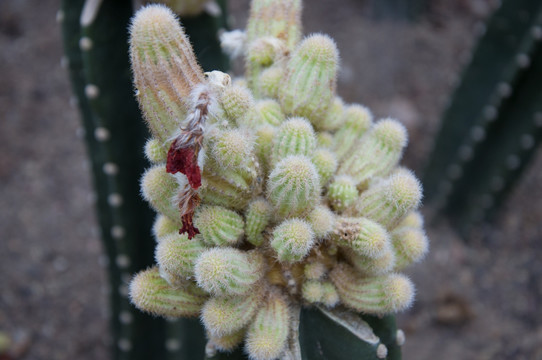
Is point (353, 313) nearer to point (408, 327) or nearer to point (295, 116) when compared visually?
point (295, 116)

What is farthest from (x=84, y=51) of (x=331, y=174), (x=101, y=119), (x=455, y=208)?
(x=455, y=208)

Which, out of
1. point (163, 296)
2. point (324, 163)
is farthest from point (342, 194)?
point (163, 296)

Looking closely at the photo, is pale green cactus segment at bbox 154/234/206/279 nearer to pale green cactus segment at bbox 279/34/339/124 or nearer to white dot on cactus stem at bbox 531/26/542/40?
pale green cactus segment at bbox 279/34/339/124

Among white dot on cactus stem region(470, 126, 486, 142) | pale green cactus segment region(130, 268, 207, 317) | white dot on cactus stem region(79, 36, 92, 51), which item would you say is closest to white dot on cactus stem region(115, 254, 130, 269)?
white dot on cactus stem region(79, 36, 92, 51)

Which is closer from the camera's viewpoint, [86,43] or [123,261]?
[86,43]

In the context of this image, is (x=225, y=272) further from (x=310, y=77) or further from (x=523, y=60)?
(x=523, y=60)

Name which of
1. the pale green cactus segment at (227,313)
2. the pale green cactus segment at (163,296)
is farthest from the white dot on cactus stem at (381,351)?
the pale green cactus segment at (163,296)
